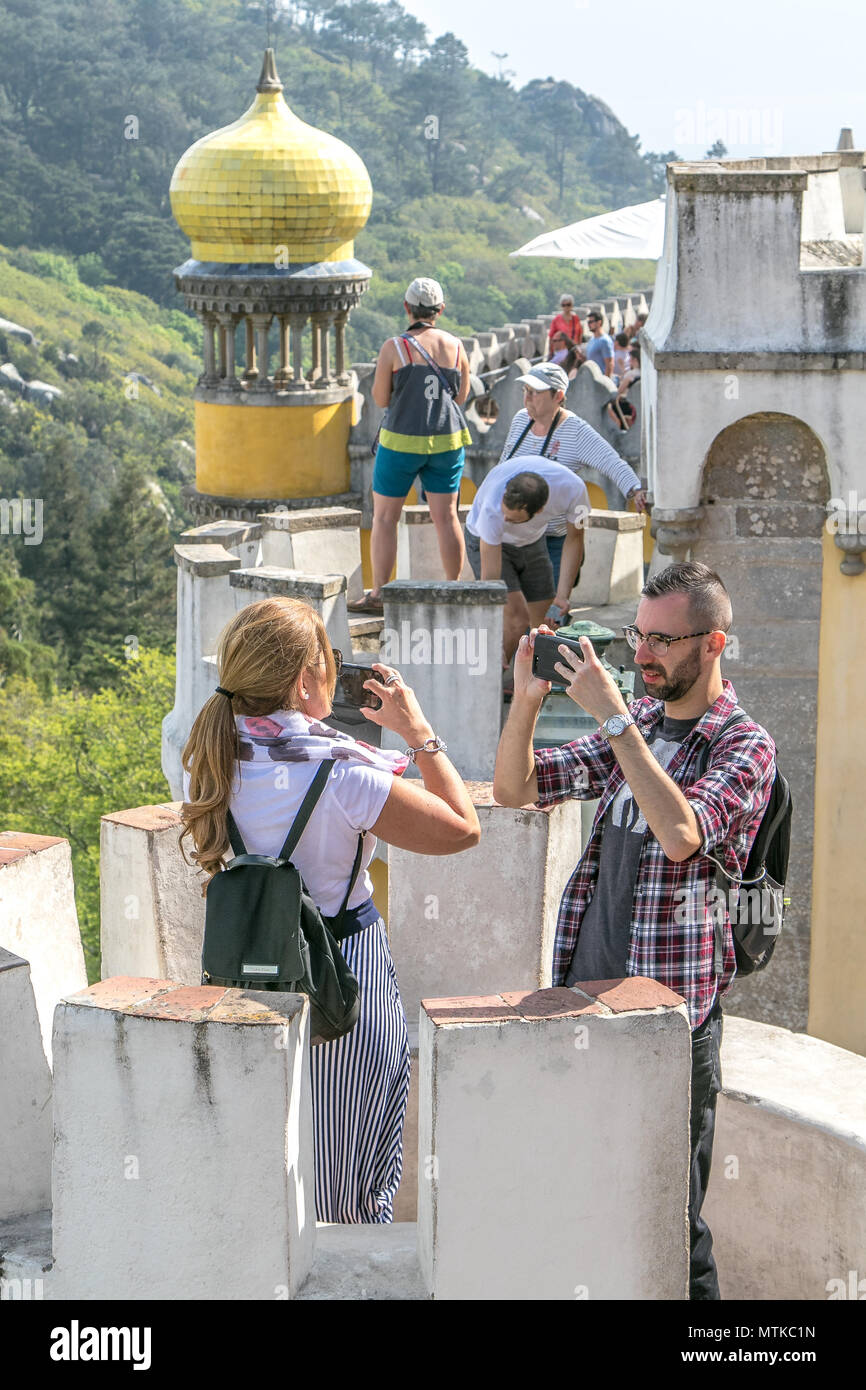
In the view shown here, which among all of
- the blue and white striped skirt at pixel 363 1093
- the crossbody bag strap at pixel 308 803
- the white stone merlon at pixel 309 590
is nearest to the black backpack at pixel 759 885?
the blue and white striped skirt at pixel 363 1093

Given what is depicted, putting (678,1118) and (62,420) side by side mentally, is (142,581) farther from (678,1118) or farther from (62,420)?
(678,1118)

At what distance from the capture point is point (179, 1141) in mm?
3943

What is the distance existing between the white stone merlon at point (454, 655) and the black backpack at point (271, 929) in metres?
4.78

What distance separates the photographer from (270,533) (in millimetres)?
11547

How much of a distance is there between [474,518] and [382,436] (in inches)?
40.3

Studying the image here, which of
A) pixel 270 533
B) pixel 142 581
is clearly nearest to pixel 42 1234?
pixel 270 533

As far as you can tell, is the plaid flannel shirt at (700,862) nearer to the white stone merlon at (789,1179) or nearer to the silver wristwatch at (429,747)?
the silver wristwatch at (429,747)

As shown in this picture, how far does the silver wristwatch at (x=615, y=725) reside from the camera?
4227 mm

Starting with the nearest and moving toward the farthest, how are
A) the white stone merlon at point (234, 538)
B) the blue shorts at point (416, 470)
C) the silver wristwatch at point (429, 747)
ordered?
1. the silver wristwatch at point (429, 747)
2. the blue shorts at point (416, 470)
3. the white stone merlon at point (234, 538)

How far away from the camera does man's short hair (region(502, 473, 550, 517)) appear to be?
30.2ft

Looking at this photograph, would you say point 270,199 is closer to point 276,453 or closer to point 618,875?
point 276,453

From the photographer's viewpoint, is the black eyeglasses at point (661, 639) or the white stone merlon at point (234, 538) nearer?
the black eyeglasses at point (661, 639)

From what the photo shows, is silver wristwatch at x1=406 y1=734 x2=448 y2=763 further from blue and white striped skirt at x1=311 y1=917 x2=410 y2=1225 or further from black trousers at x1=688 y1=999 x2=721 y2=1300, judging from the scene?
black trousers at x1=688 y1=999 x2=721 y2=1300

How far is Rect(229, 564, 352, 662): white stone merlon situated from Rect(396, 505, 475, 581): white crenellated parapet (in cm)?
240
